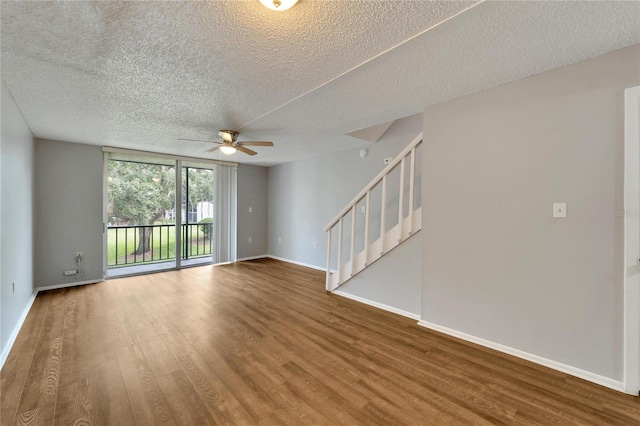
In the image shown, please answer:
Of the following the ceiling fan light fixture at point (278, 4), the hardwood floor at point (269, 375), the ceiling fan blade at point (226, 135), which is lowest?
the hardwood floor at point (269, 375)

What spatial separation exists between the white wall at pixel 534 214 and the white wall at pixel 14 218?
3.93m

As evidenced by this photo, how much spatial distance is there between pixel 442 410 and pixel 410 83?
248cm

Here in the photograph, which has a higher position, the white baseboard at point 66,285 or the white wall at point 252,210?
the white wall at point 252,210

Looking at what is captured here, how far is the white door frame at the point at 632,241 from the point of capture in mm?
1754

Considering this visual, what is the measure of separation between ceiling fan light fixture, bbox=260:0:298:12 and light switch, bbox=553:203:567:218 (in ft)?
7.88

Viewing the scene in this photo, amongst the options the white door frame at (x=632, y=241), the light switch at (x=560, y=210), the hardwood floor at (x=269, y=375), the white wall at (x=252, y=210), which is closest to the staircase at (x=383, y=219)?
the hardwood floor at (x=269, y=375)

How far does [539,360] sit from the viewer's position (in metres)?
2.11

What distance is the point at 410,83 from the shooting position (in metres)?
2.28

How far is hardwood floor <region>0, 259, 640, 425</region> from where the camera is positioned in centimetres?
157

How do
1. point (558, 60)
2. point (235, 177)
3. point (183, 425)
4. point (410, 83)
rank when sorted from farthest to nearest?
point (235, 177), point (410, 83), point (558, 60), point (183, 425)

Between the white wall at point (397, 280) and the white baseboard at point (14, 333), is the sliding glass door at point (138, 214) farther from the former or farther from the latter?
the white wall at point (397, 280)

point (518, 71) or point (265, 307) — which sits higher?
point (518, 71)

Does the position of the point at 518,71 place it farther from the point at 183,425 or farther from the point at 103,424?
the point at 103,424

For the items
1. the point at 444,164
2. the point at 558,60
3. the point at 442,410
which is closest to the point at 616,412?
the point at 442,410
